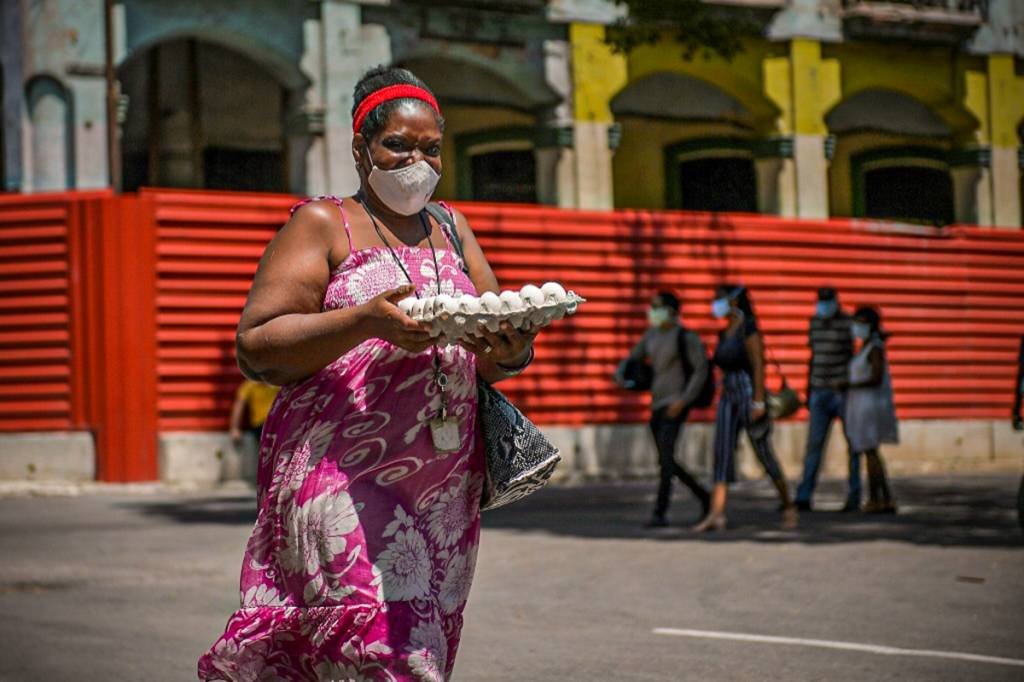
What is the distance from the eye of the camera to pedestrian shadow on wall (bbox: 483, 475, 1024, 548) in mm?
12914

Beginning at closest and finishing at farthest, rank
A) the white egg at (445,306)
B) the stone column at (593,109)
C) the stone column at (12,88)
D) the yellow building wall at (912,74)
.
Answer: the white egg at (445,306)
the stone column at (12,88)
the stone column at (593,109)
the yellow building wall at (912,74)

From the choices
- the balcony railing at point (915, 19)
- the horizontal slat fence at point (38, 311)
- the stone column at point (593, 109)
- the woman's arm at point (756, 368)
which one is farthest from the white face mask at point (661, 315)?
the balcony railing at point (915, 19)

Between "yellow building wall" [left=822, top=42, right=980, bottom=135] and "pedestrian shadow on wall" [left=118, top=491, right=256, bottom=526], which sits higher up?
"yellow building wall" [left=822, top=42, right=980, bottom=135]

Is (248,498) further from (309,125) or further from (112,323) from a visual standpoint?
(309,125)

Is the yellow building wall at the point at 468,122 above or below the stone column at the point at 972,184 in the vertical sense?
above

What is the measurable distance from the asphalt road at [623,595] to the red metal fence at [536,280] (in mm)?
2749

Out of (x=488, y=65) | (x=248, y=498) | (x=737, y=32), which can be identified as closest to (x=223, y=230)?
(x=248, y=498)

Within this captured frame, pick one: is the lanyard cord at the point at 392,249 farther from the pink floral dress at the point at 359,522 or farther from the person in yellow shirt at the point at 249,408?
the person in yellow shirt at the point at 249,408

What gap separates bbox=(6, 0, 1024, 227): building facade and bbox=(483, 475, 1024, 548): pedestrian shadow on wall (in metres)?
5.29

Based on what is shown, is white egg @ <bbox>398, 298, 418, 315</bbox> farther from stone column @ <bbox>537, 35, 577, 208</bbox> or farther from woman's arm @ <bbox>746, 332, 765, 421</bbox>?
stone column @ <bbox>537, 35, 577, 208</bbox>

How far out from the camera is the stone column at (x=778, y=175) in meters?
23.5

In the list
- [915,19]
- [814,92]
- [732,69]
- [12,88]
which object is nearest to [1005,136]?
[915,19]

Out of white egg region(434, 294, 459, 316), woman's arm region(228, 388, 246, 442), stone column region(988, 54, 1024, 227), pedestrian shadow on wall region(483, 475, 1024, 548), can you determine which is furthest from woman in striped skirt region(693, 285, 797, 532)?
stone column region(988, 54, 1024, 227)

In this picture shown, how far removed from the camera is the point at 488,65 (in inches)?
844
